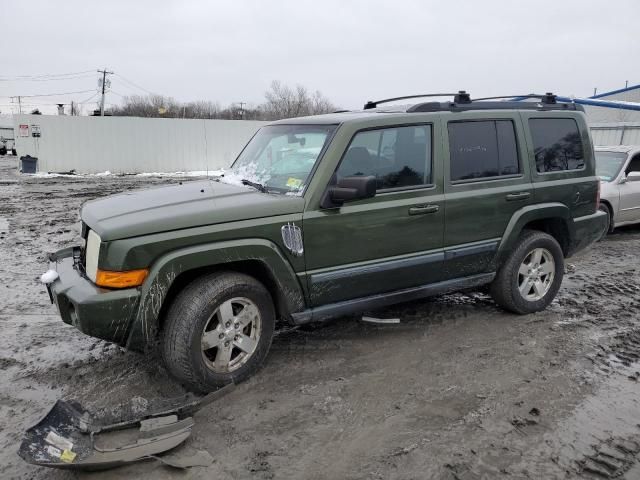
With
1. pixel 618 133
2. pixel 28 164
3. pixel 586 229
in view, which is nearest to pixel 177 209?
pixel 586 229

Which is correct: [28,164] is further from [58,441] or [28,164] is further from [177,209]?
[58,441]

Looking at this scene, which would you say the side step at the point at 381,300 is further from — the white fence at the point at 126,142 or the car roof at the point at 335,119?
the white fence at the point at 126,142

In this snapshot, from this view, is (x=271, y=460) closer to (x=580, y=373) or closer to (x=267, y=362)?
(x=267, y=362)

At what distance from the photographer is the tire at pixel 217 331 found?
3395 millimetres

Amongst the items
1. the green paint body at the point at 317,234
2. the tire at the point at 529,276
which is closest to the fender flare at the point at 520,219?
the green paint body at the point at 317,234

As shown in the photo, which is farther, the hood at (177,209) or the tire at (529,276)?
the tire at (529,276)

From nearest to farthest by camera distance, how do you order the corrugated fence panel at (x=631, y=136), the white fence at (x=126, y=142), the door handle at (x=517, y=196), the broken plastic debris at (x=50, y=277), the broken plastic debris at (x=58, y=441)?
the broken plastic debris at (x=58, y=441)
the broken plastic debris at (x=50, y=277)
the door handle at (x=517, y=196)
the corrugated fence panel at (x=631, y=136)
the white fence at (x=126, y=142)

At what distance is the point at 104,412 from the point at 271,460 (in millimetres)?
1203

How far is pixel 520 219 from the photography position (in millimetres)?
4777

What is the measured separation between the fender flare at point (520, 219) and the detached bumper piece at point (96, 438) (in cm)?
308

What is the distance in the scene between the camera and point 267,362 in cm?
408

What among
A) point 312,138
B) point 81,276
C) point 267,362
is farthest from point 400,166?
point 81,276

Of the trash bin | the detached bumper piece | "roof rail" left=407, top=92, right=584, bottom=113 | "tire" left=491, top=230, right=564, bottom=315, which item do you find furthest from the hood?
the trash bin

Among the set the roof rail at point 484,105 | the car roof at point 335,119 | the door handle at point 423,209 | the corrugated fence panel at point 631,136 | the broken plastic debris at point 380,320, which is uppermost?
the corrugated fence panel at point 631,136
